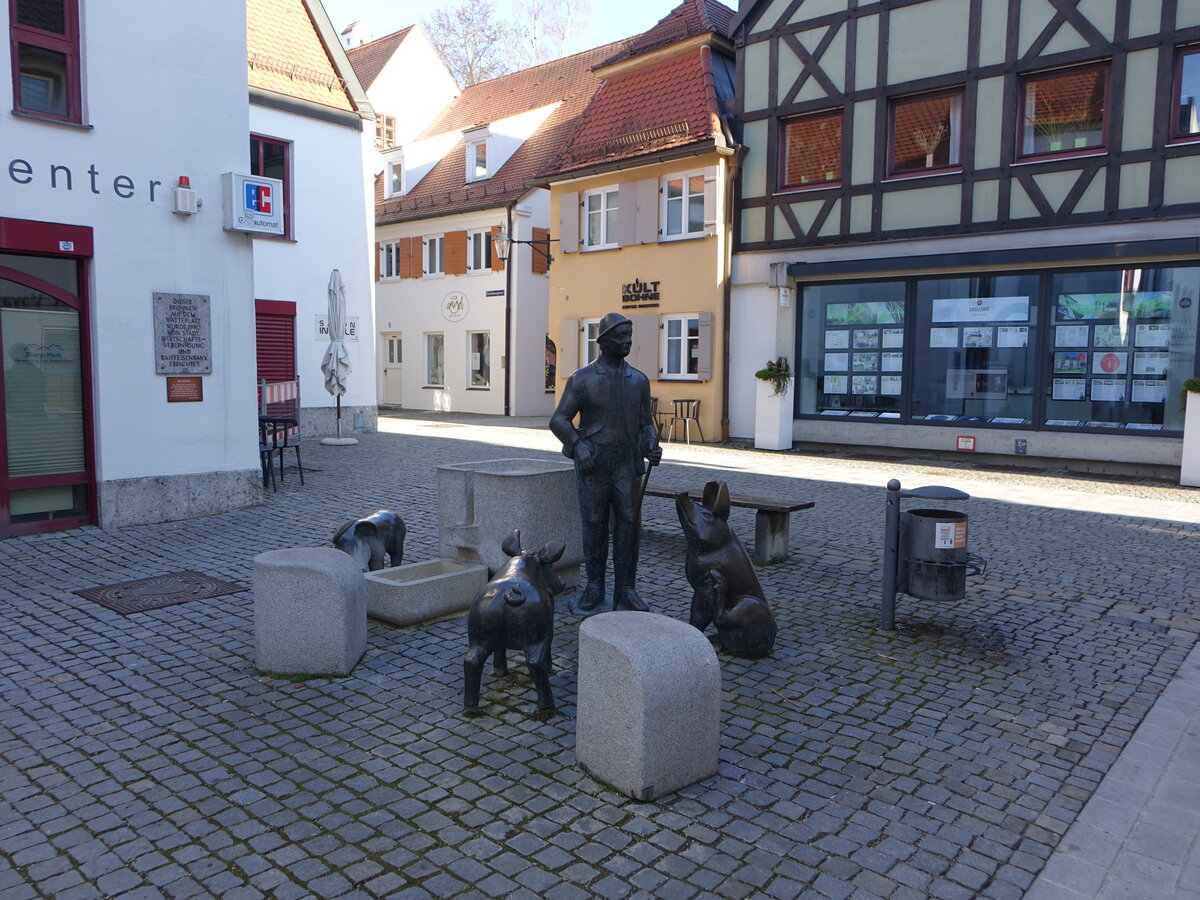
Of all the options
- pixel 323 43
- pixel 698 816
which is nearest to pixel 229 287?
pixel 698 816

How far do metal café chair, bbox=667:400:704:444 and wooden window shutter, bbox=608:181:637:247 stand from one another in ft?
12.5

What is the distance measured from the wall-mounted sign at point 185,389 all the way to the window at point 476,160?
19326 mm

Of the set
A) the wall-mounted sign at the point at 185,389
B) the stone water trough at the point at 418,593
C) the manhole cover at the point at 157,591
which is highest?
the wall-mounted sign at the point at 185,389

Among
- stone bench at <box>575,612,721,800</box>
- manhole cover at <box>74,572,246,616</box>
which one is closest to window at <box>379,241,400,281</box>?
manhole cover at <box>74,572,246,616</box>

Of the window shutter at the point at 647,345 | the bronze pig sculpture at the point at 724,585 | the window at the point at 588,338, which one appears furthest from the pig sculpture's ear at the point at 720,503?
the window at the point at 588,338

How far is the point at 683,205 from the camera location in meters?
19.0

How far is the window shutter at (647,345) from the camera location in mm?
19609

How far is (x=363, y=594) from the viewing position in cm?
527

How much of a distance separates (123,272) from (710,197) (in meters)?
12.0

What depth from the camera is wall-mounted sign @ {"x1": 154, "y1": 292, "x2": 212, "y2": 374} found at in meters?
9.14

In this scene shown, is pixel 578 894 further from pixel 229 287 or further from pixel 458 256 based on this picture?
pixel 458 256

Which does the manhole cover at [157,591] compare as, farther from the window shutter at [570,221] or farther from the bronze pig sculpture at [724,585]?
the window shutter at [570,221]

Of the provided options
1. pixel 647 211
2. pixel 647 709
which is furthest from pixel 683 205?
pixel 647 709

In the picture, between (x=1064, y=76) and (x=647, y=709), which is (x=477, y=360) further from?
(x=647, y=709)
